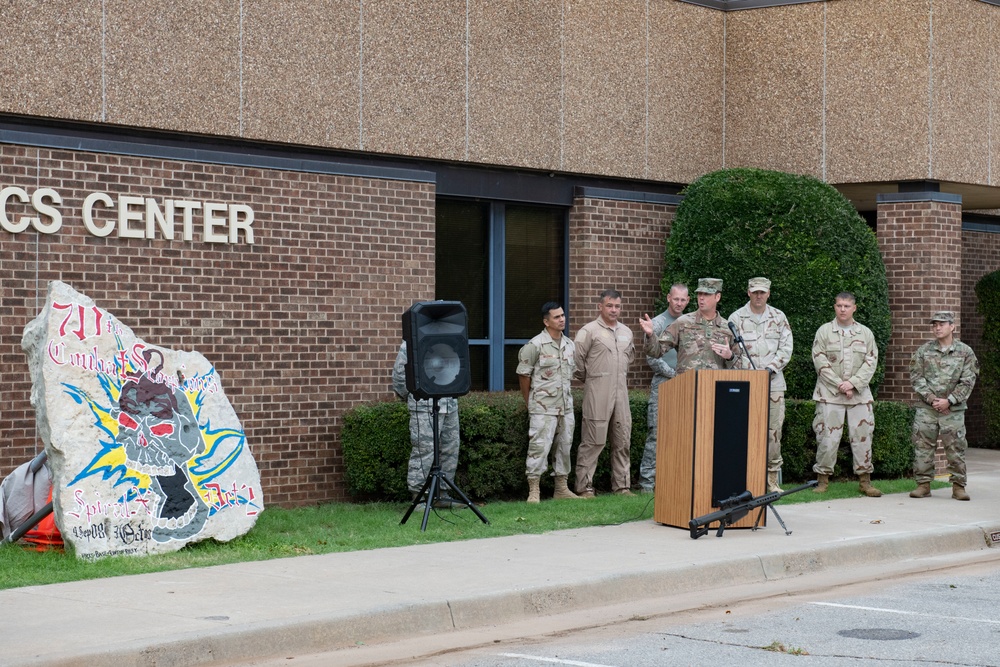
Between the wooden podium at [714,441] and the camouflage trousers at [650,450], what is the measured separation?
7.72 feet

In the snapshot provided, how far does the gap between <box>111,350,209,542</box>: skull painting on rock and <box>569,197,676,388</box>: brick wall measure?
600 centimetres

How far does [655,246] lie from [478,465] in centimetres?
452

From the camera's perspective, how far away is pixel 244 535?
35.7 ft

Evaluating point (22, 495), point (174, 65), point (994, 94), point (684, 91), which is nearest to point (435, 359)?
point (22, 495)

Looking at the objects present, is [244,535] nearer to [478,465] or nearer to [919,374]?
[478,465]

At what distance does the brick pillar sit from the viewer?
1636 cm

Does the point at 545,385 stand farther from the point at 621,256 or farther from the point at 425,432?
the point at 621,256

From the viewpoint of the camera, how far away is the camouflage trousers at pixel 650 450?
14.2m

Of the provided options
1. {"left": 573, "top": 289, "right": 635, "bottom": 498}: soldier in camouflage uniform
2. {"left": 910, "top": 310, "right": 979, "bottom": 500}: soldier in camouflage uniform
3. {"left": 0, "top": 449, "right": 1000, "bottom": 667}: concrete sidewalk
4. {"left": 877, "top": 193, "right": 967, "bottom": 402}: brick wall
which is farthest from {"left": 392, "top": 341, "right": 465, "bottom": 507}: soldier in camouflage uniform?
{"left": 877, "top": 193, "right": 967, "bottom": 402}: brick wall

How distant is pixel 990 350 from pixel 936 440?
20.8 feet

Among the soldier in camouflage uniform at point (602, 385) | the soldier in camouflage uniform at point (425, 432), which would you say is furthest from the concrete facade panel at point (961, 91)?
the soldier in camouflage uniform at point (425, 432)

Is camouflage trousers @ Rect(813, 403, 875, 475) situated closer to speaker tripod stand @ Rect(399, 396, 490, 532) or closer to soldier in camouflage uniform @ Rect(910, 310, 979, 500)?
soldier in camouflage uniform @ Rect(910, 310, 979, 500)

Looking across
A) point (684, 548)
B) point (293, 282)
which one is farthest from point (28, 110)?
point (684, 548)

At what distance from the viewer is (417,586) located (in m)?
8.91
